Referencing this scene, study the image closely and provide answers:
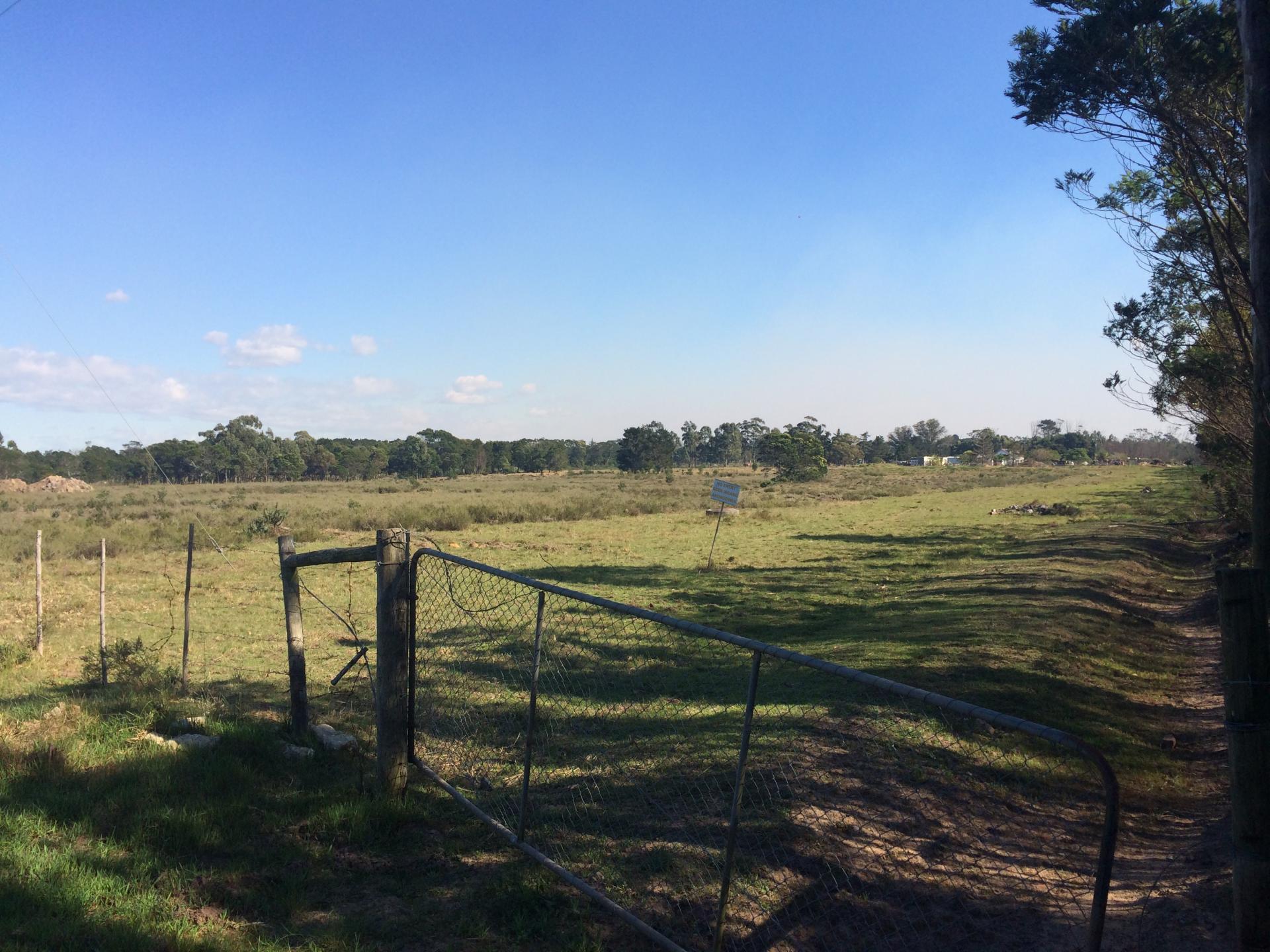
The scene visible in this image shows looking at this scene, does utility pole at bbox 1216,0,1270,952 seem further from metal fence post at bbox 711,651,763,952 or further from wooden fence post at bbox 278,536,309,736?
wooden fence post at bbox 278,536,309,736

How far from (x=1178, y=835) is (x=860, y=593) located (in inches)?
443

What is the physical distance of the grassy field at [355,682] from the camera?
12.4 ft

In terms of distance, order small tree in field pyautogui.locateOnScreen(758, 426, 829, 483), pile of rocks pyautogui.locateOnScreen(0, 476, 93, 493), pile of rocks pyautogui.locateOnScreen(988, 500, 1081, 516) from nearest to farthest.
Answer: pile of rocks pyautogui.locateOnScreen(988, 500, 1081, 516), pile of rocks pyautogui.locateOnScreen(0, 476, 93, 493), small tree in field pyautogui.locateOnScreen(758, 426, 829, 483)

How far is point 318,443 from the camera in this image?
321 feet

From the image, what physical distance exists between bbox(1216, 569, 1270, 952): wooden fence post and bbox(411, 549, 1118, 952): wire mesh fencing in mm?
883

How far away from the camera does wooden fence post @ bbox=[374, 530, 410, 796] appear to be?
497cm

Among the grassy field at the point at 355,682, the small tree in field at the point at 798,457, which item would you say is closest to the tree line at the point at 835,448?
the small tree in field at the point at 798,457

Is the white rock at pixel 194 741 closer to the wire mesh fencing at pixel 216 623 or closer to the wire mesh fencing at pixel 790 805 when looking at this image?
the wire mesh fencing at pixel 216 623

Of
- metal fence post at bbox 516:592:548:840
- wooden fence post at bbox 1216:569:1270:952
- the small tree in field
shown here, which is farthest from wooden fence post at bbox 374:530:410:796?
the small tree in field

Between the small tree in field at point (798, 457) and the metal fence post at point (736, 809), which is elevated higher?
the small tree in field at point (798, 457)

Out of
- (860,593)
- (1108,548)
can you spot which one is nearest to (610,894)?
(860,593)

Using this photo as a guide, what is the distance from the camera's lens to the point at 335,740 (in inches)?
230

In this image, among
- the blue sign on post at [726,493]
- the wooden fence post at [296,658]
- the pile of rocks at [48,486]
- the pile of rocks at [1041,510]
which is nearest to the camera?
the wooden fence post at [296,658]

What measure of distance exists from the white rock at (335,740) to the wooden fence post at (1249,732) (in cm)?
500
